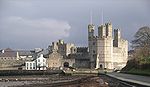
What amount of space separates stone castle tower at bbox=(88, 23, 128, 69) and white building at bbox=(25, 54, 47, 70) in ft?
57.2

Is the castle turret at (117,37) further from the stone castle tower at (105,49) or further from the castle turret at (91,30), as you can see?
the castle turret at (91,30)

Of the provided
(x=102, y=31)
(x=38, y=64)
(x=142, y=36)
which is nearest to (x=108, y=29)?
(x=102, y=31)

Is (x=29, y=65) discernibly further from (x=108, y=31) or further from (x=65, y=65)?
(x=108, y=31)

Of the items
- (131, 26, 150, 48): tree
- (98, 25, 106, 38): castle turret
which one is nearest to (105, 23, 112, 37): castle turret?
(98, 25, 106, 38): castle turret

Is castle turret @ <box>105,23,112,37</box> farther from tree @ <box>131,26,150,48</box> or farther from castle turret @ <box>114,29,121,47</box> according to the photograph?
tree @ <box>131,26,150,48</box>

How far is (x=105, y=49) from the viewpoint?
5315 inches

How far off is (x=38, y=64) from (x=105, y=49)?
83.1 feet

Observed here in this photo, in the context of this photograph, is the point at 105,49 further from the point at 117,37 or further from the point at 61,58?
the point at 61,58

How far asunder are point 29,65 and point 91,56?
Result: 2348 centimetres

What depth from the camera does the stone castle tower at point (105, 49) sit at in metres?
133

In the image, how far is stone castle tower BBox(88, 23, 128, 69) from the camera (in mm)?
133375

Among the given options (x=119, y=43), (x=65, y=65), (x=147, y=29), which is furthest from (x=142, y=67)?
(x=119, y=43)

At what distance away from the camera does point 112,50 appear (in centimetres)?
13850

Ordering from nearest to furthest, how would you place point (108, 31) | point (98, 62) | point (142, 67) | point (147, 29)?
point (142, 67) < point (147, 29) < point (98, 62) < point (108, 31)
